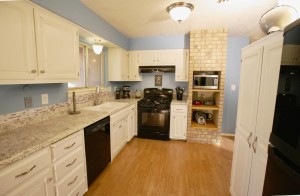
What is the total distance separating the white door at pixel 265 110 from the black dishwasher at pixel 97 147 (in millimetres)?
1766

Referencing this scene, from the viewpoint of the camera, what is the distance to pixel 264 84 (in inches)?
45.2

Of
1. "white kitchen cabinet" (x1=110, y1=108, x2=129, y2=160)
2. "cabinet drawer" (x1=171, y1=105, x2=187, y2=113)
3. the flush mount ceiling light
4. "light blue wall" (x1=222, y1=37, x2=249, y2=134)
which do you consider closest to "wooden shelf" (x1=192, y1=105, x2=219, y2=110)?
"cabinet drawer" (x1=171, y1=105, x2=187, y2=113)

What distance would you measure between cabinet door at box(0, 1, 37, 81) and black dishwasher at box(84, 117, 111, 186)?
2.82ft

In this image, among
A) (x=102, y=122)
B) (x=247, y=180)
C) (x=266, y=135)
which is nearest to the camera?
(x=266, y=135)

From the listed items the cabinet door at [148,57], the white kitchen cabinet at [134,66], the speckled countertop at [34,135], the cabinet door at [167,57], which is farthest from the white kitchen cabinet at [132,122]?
the speckled countertop at [34,135]

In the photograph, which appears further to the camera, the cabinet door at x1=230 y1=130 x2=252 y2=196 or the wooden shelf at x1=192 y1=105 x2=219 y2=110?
the wooden shelf at x1=192 y1=105 x2=219 y2=110

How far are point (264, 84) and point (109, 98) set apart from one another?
3.06m

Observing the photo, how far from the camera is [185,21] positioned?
276cm

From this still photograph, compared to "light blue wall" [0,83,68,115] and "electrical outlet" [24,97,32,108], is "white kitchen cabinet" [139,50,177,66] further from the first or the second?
"electrical outlet" [24,97,32,108]

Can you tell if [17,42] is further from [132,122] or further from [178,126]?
[178,126]

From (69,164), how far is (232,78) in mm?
3861

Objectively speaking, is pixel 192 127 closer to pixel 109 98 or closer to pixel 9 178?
pixel 109 98

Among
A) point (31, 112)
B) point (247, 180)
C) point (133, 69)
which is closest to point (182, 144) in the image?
point (247, 180)

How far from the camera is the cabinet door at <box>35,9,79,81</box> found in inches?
57.4
